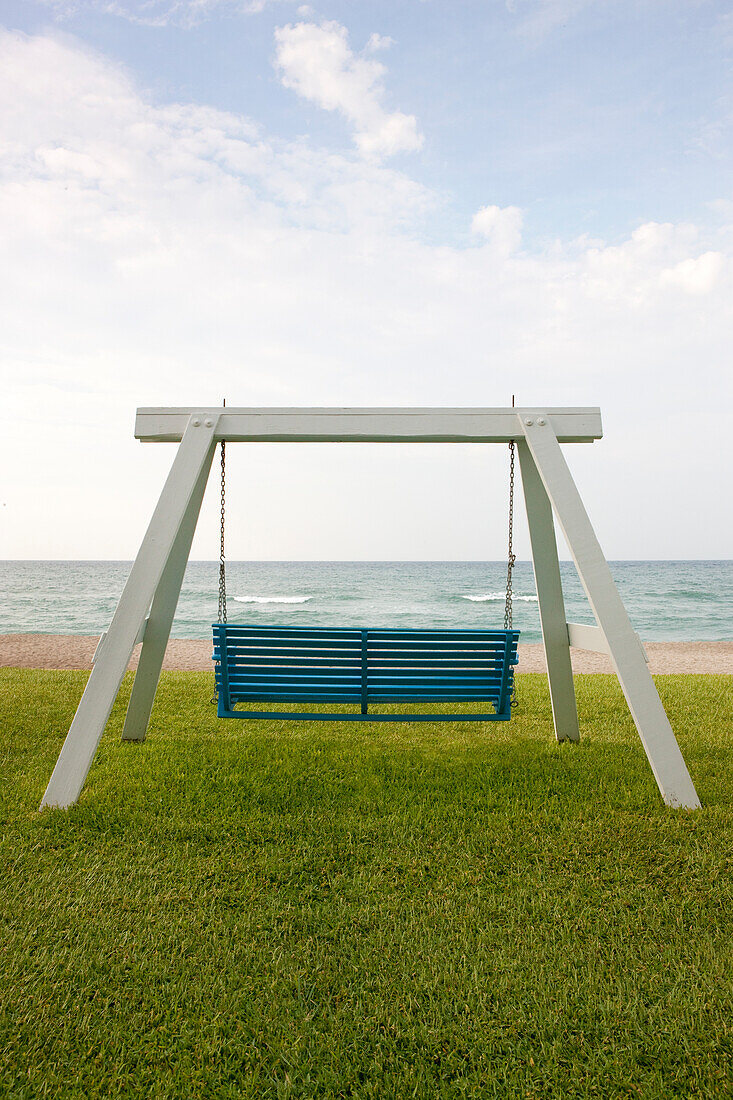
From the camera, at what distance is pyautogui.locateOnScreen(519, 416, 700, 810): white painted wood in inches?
135

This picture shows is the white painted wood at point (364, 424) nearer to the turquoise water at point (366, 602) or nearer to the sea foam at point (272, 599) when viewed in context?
the turquoise water at point (366, 602)

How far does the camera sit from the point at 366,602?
35.7m

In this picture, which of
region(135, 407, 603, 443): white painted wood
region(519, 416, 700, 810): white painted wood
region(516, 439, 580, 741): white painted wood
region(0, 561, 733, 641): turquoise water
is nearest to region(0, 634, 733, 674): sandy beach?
region(0, 561, 733, 641): turquoise water

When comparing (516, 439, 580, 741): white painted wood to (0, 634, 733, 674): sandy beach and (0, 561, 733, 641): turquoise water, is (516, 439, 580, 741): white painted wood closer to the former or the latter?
(0, 634, 733, 674): sandy beach

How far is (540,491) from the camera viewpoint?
4.50 m

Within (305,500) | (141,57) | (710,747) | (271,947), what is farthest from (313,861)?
(305,500)

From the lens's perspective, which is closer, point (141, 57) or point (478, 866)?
point (478, 866)

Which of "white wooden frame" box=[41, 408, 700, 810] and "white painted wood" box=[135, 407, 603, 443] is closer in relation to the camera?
"white wooden frame" box=[41, 408, 700, 810]

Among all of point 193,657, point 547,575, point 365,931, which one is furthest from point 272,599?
point 365,931

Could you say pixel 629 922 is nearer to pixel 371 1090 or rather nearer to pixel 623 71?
pixel 371 1090

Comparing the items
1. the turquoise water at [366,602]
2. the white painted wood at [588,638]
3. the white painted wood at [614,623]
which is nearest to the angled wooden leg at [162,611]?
the white painted wood at [614,623]

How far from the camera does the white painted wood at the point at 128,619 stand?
3318mm

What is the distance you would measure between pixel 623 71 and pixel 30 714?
354 inches

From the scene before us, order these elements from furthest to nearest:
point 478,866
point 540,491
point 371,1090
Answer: point 540,491 < point 478,866 < point 371,1090
